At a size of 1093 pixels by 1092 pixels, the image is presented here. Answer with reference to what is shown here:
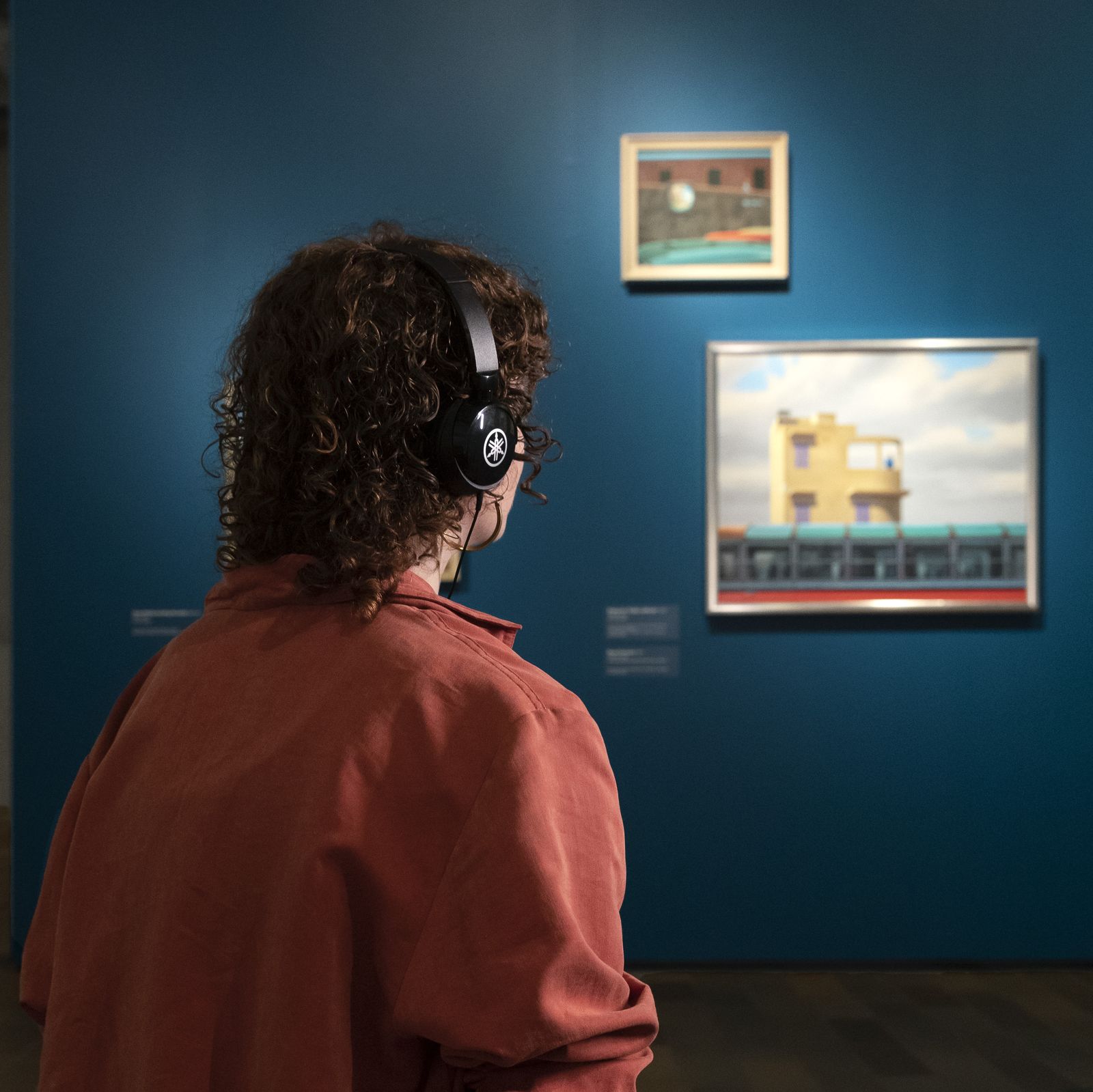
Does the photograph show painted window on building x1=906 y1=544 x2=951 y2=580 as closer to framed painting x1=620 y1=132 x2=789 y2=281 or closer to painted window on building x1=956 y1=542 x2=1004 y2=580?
painted window on building x1=956 y1=542 x2=1004 y2=580

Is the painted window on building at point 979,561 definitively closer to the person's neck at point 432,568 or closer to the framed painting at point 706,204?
the framed painting at point 706,204

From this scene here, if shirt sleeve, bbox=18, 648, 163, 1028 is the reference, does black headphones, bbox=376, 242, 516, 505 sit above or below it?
above

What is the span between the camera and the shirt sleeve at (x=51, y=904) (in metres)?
0.87

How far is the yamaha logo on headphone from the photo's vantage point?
2.65 feet

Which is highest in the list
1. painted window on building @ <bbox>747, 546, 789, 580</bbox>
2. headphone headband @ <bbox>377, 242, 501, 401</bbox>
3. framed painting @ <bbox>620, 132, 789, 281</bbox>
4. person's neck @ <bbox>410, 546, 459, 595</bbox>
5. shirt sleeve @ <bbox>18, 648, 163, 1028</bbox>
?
framed painting @ <bbox>620, 132, 789, 281</bbox>

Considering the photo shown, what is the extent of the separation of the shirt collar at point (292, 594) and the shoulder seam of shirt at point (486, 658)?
15 millimetres

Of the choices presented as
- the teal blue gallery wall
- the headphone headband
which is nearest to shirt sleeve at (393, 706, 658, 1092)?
the headphone headband

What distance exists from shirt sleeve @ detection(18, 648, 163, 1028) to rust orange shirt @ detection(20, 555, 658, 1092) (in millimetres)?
117

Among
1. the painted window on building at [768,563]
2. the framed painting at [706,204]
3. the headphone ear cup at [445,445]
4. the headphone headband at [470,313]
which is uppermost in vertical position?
the framed painting at [706,204]

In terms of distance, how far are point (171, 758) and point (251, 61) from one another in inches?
127

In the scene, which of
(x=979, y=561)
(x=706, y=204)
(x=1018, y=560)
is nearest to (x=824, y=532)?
(x=979, y=561)

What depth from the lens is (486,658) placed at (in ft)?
2.35

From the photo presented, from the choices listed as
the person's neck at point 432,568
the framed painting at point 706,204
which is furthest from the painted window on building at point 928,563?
the person's neck at point 432,568

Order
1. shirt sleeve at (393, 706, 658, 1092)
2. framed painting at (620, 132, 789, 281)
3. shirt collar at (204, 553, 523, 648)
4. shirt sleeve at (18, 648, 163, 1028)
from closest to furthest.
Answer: shirt sleeve at (393, 706, 658, 1092) < shirt collar at (204, 553, 523, 648) < shirt sleeve at (18, 648, 163, 1028) < framed painting at (620, 132, 789, 281)
